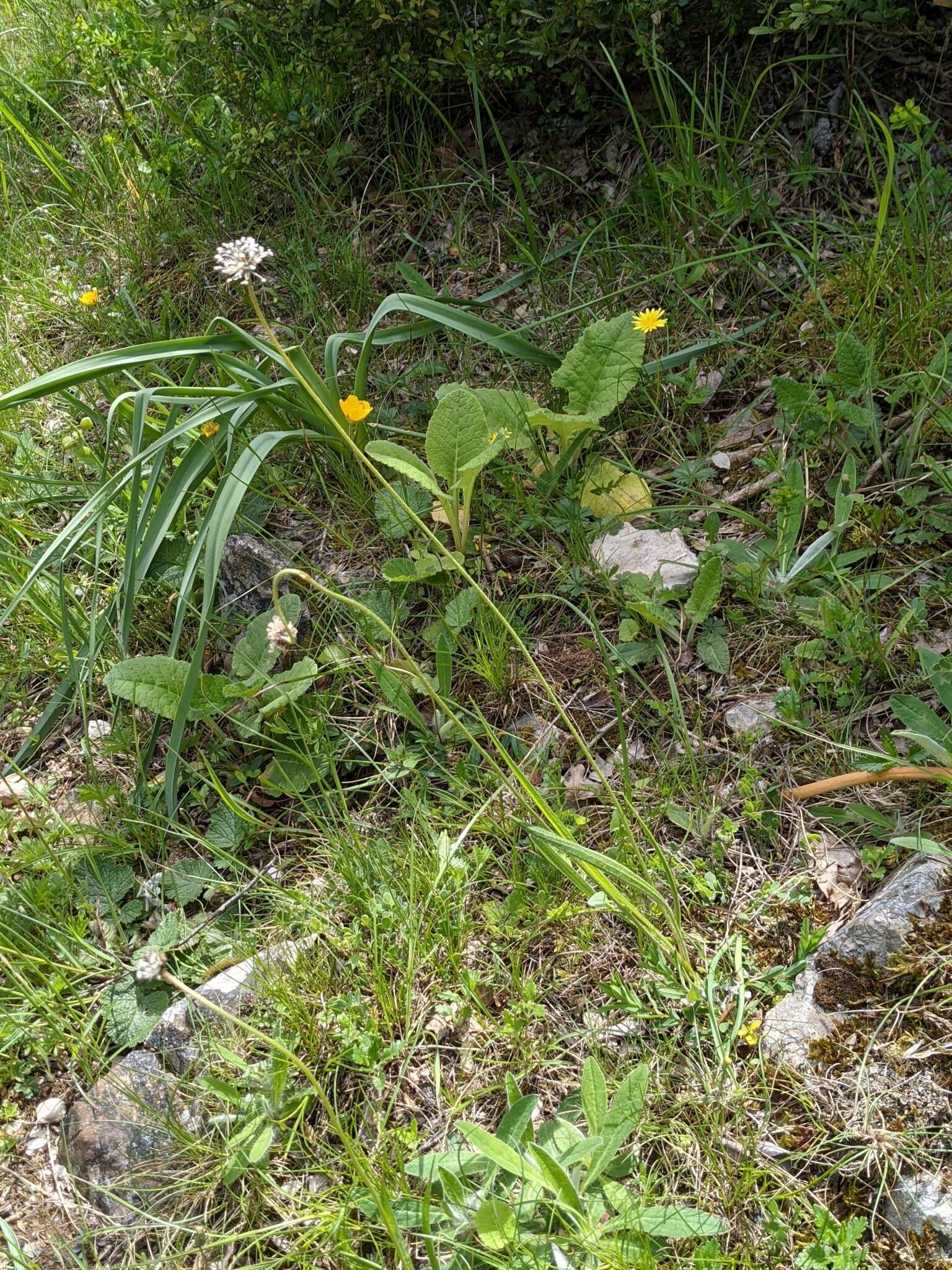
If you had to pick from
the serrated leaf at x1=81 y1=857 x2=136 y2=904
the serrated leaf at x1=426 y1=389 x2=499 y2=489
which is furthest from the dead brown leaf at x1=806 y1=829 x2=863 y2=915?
the serrated leaf at x1=81 y1=857 x2=136 y2=904

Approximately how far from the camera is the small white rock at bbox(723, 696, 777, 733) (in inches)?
74.1

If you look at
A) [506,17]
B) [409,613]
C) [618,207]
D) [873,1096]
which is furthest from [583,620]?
[506,17]

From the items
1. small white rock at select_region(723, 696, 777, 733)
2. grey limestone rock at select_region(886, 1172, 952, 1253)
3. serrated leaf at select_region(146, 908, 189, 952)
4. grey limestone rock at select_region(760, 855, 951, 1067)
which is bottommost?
grey limestone rock at select_region(886, 1172, 952, 1253)

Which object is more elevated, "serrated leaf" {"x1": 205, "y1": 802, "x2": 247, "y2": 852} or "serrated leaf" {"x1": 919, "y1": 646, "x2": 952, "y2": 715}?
"serrated leaf" {"x1": 205, "y1": 802, "x2": 247, "y2": 852}

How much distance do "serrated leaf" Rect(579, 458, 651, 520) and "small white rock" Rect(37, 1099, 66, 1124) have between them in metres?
1.65

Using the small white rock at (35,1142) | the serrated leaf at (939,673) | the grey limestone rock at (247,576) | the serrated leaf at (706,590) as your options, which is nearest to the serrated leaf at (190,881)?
the small white rock at (35,1142)

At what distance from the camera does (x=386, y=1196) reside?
4.58 ft

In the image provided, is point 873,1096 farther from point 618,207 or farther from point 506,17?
point 506,17

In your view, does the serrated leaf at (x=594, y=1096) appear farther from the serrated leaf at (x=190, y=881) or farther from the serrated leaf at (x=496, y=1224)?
the serrated leaf at (x=190, y=881)

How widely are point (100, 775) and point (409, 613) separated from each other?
83 centimetres

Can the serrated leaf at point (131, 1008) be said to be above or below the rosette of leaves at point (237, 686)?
below

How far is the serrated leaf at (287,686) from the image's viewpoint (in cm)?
203

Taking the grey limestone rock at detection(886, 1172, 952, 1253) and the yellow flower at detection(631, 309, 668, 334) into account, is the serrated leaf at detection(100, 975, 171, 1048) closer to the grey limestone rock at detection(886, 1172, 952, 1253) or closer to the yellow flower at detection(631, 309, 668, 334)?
the grey limestone rock at detection(886, 1172, 952, 1253)

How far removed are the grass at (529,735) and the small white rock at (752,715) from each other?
0.10ft
